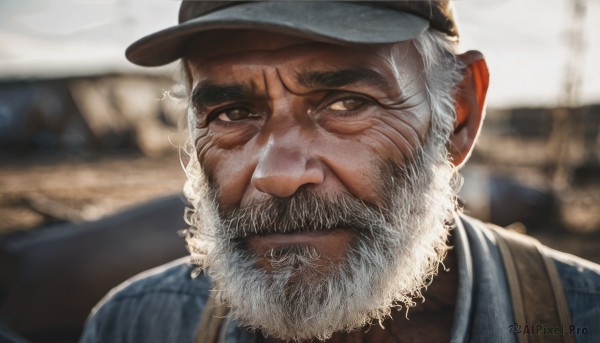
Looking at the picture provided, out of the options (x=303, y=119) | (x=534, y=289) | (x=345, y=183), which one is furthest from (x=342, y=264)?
(x=534, y=289)

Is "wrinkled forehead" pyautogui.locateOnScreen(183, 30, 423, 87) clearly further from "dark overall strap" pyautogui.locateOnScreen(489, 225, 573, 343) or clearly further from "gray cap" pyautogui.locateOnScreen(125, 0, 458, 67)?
"dark overall strap" pyautogui.locateOnScreen(489, 225, 573, 343)

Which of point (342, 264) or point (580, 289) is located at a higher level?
point (342, 264)

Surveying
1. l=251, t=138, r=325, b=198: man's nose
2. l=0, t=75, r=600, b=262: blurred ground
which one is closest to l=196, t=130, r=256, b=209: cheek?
l=251, t=138, r=325, b=198: man's nose

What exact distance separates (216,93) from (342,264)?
681 mm

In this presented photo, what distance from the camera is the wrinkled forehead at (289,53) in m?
1.49

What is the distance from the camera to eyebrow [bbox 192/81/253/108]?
1576 millimetres

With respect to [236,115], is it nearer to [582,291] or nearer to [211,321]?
[211,321]

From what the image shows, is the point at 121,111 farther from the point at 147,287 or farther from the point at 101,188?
the point at 147,287

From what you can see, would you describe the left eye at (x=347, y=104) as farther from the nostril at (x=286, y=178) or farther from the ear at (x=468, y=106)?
the ear at (x=468, y=106)

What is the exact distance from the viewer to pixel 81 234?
4246 millimetres

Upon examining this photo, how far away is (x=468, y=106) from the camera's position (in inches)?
74.0

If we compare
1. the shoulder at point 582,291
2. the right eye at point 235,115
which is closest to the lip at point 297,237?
the right eye at point 235,115

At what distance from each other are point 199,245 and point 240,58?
0.77 m

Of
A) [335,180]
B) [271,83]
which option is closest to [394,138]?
[335,180]
